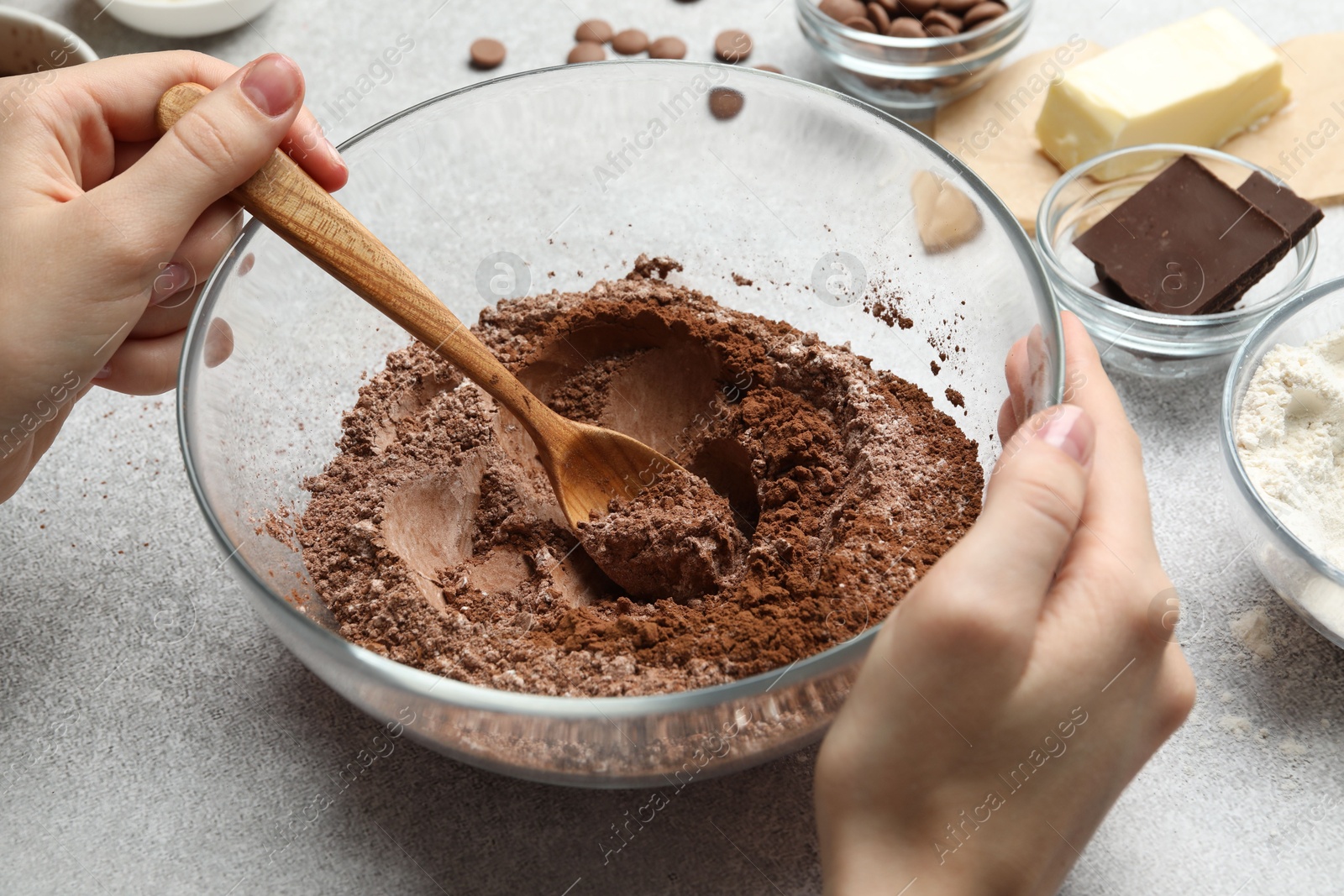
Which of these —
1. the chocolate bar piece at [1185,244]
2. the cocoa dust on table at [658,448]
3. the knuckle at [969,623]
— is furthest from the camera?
the chocolate bar piece at [1185,244]

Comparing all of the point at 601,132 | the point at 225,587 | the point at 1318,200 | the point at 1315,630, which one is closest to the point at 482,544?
the point at 225,587

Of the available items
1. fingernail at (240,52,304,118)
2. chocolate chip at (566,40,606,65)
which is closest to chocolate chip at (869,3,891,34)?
chocolate chip at (566,40,606,65)

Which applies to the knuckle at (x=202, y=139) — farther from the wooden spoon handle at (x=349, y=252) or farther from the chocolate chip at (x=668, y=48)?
the chocolate chip at (x=668, y=48)

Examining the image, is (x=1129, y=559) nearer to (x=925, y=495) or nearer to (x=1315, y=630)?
(x=925, y=495)

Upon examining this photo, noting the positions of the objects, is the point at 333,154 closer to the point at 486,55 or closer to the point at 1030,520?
the point at 486,55

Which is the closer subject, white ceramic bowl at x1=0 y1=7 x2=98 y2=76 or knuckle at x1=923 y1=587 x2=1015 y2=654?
knuckle at x1=923 y1=587 x2=1015 y2=654

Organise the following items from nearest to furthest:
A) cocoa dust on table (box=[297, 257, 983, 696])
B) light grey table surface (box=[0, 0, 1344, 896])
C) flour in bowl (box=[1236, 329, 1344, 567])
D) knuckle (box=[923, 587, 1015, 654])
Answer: knuckle (box=[923, 587, 1015, 654]), cocoa dust on table (box=[297, 257, 983, 696]), light grey table surface (box=[0, 0, 1344, 896]), flour in bowl (box=[1236, 329, 1344, 567])

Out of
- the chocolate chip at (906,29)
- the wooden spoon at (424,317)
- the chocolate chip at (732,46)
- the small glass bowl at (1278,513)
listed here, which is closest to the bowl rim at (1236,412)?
the small glass bowl at (1278,513)

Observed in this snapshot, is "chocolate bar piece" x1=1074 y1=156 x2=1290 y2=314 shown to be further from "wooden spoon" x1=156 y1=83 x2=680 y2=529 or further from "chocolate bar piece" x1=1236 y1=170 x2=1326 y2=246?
"wooden spoon" x1=156 y1=83 x2=680 y2=529
